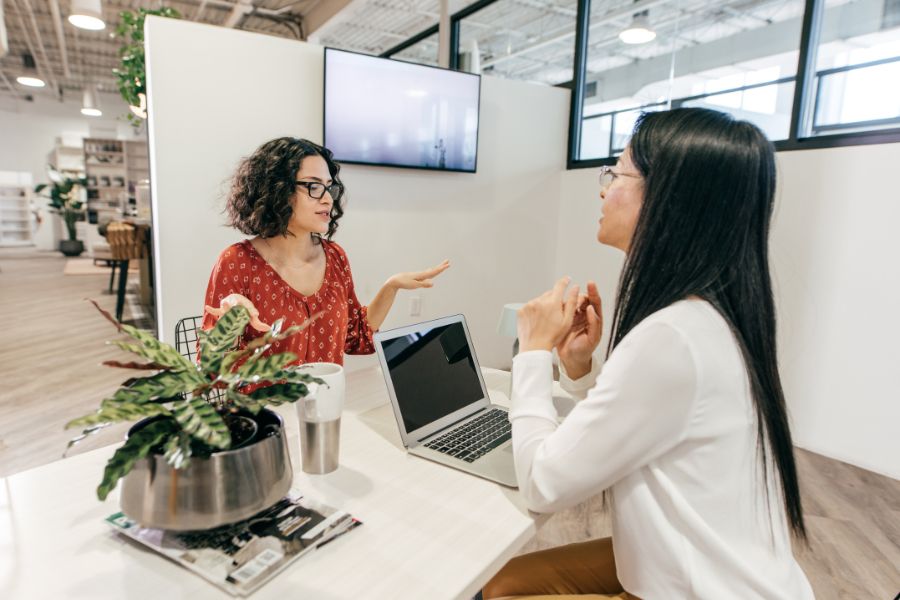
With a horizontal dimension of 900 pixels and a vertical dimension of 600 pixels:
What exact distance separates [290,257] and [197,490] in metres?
1.08

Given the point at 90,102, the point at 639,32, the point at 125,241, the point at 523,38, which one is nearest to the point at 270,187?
the point at 639,32

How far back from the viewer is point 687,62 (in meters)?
3.40

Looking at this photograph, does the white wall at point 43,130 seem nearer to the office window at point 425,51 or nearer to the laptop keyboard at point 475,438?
the office window at point 425,51

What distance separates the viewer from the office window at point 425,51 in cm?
556

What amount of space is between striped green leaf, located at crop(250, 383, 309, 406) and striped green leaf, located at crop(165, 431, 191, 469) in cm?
A: 10

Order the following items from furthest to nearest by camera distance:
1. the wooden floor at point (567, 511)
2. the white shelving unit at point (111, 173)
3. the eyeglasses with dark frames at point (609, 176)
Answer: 1. the white shelving unit at point (111, 173)
2. the wooden floor at point (567, 511)
3. the eyeglasses with dark frames at point (609, 176)

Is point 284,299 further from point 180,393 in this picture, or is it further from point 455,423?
point 180,393

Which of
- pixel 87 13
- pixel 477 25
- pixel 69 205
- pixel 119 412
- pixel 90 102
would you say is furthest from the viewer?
pixel 69 205

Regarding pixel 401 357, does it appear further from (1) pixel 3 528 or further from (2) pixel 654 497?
(1) pixel 3 528

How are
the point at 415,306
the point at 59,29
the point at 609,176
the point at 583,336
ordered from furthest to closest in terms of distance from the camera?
the point at 59,29, the point at 415,306, the point at 583,336, the point at 609,176

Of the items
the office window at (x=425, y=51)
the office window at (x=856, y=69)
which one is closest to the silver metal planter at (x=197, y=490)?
the office window at (x=856, y=69)

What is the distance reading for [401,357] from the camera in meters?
1.10

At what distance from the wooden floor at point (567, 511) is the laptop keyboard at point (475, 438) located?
95cm

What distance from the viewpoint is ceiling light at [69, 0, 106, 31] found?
4.09 meters
